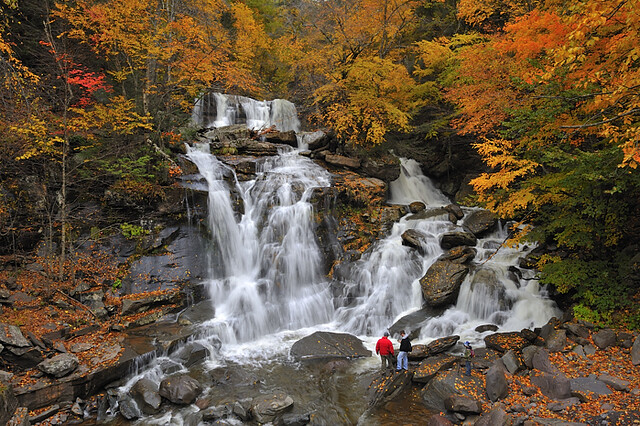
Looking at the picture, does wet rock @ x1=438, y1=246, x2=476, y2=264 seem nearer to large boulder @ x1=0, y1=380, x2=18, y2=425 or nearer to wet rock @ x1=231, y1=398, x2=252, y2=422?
wet rock @ x1=231, y1=398, x2=252, y2=422

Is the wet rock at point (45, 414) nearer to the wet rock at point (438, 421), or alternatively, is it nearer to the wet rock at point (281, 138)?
the wet rock at point (438, 421)

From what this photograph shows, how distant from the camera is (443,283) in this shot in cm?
1161

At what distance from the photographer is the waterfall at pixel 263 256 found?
11.8 meters

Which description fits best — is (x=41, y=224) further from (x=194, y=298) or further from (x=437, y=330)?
(x=437, y=330)

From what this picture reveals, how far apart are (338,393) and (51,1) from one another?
18.3m

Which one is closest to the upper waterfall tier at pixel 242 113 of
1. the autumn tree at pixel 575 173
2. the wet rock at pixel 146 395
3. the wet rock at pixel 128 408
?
the autumn tree at pixel 575 173

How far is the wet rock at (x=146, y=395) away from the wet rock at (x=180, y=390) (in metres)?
0.19

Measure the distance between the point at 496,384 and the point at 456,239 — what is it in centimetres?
730

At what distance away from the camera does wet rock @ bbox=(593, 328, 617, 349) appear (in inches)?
302

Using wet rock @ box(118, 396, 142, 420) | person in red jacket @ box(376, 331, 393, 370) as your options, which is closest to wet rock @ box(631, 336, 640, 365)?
person in red jacket @ box(376, 331, 393, 370)

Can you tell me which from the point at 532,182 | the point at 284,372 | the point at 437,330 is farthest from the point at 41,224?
the point at 532,182

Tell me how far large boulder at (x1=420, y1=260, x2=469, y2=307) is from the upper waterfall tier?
47.1 ft

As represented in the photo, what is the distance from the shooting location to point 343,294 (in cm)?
1278

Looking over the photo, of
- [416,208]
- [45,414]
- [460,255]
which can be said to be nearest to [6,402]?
[45,414]
